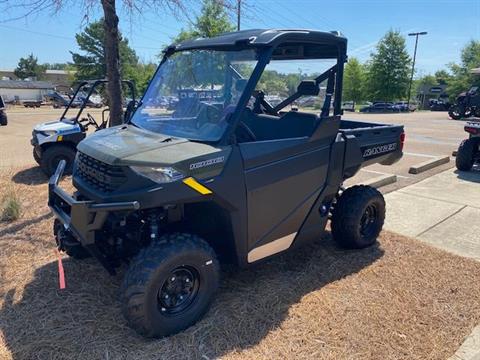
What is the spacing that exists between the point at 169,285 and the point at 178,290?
112 millimetres

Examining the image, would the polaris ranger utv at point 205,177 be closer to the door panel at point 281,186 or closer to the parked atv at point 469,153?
the door panel at point 281,186

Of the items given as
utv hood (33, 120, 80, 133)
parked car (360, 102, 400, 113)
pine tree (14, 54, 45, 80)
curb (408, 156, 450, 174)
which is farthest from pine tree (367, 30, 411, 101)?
pine tree (14, 54, 45, 80)

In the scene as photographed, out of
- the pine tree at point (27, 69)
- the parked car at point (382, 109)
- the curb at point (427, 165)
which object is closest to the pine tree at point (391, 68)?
the parked car at point (382, 109)

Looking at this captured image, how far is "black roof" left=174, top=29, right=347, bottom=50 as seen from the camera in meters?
3.11

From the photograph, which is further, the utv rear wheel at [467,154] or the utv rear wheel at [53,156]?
the utv rear wheel at [467,154]

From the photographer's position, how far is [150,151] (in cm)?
281

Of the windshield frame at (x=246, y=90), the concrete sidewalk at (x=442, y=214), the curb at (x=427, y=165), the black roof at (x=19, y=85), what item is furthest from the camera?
the black roof at (x=19, y=85)

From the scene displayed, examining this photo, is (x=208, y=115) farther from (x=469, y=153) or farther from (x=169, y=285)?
(x=469, y=153)

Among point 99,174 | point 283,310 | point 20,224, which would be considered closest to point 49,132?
point 20,224

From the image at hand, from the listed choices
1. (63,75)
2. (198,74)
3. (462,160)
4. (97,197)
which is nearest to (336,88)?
(198,74)

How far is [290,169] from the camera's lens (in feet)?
11.0

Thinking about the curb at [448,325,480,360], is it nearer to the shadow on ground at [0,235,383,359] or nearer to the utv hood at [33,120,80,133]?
the shadow on ground at [0,235,383,359]

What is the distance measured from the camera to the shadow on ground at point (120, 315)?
2762 mm

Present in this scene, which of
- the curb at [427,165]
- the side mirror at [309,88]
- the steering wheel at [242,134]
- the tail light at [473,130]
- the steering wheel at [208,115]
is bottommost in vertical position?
the curb at [427,165]
